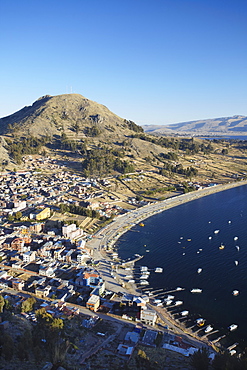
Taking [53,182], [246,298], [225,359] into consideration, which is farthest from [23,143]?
[225,359]

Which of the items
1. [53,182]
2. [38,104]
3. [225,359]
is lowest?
[225,359]

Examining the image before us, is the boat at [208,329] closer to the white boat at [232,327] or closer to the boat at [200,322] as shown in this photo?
the boat at [200,322]

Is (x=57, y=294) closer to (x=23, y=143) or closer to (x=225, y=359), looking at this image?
(x=225, y=359)

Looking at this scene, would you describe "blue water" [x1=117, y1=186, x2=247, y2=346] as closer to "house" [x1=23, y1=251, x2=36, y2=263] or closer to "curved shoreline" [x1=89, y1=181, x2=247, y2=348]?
"curved shoreline" [x1=89, y1=181, x2=247, y2=348]

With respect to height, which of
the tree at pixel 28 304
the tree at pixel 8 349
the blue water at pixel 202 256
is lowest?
the blue water at pixel 202 256

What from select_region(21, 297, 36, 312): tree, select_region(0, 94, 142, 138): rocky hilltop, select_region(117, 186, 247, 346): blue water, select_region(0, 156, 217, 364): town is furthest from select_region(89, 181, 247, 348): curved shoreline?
select_region(0, 94, 142, 138): rocky hilltop

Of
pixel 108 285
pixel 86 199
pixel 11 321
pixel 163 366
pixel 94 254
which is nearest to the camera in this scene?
pixel 163 366

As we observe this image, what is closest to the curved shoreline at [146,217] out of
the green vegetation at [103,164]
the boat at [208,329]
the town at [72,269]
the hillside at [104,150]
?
the town at [72,269]
